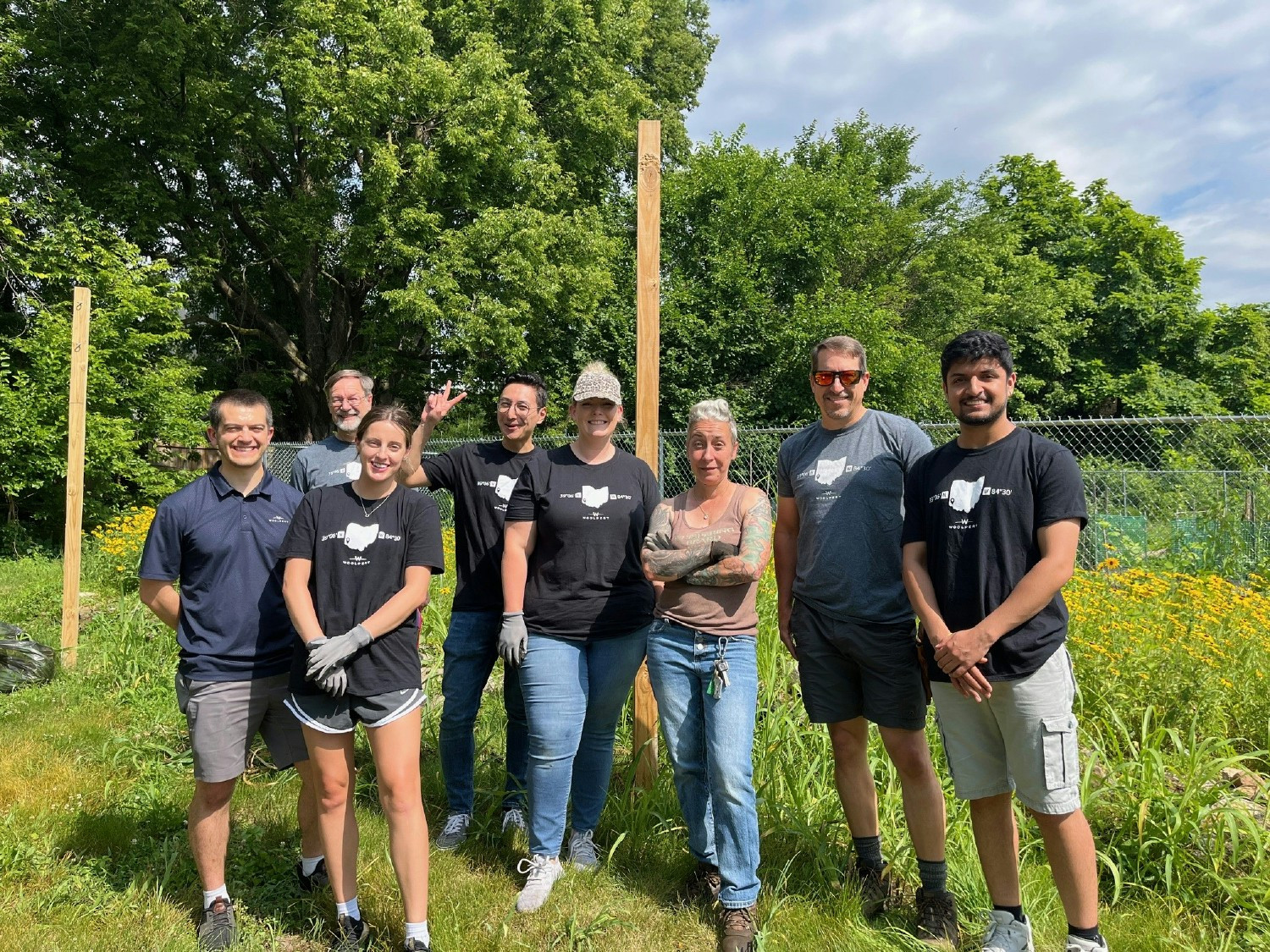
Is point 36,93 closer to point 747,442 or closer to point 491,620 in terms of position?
point 747,442

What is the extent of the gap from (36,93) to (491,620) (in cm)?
1650

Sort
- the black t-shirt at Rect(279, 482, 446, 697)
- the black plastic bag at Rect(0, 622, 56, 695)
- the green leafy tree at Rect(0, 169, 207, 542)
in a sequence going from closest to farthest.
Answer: the black t-shirt at Rect(279, 482, 446, 697) < the black plastic bag at Rect(0, 622, 56, 695) < the green leafy tree at Rect(0, 169, 207, 542)

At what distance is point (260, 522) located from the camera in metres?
2.88

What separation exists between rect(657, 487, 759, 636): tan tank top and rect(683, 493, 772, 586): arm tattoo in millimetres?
28

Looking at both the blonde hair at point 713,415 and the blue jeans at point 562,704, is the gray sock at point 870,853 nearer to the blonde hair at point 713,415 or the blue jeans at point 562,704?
the blue jeans at point 562,704

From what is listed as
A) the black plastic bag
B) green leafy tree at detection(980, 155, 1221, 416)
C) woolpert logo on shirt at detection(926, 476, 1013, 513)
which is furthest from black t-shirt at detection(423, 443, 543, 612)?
green leafy tree at detection(980, 155, 1221, 416)

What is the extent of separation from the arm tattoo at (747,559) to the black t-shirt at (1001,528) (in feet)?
1.75

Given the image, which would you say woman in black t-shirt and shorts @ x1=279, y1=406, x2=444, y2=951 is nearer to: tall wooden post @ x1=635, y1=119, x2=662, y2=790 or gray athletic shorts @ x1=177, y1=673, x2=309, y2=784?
gray athletic shorts @ x1=177, y1=673, x2=309, y2=784

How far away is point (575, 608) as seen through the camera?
3033 millimetres

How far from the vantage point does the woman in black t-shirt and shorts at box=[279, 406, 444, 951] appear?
256 cm

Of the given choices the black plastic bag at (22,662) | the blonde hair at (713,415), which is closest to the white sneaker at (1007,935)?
the blonde hair at (713,415)

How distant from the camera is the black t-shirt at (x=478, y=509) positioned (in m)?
3.48

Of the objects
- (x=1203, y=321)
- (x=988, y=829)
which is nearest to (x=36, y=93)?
(x=988, y=829)

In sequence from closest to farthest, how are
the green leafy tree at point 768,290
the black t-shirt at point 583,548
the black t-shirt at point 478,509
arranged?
1. the black t-shirt at point 583,548
2. the black t-shirt at point 478,509
3. the green leafy tree at point 768,290
